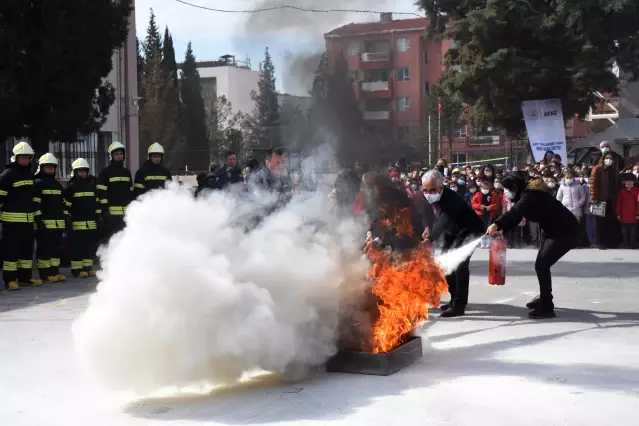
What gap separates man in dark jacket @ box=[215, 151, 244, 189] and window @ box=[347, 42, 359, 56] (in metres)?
4.30

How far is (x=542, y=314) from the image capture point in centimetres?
941

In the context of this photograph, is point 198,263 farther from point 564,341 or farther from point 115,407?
point 564,341

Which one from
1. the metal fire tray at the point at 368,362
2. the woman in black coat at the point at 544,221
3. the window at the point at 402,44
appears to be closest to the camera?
the metal fire tray at the point at 368,362

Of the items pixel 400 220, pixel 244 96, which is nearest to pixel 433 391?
pixel 400 220

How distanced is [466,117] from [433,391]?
84.2 ft

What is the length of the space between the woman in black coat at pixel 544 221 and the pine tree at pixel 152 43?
34.4 metres

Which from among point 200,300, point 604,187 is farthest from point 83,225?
point 604,187

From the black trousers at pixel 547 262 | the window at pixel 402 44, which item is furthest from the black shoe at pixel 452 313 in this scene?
the window at pixel 402 44

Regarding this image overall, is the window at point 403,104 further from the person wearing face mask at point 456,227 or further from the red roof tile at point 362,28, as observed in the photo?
the person wearing face mask at point 456,227

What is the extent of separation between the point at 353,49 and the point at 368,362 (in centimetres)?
334

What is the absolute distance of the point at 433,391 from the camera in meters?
6.12

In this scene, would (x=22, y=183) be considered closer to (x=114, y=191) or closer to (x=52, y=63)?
(x=114, y=191)

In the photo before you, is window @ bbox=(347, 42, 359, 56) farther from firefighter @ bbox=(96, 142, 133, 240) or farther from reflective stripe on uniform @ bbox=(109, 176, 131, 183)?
reflective stripe on uniform @ bbox=(109, 176, 131, 183)

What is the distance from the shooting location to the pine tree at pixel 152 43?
43.2 meters
